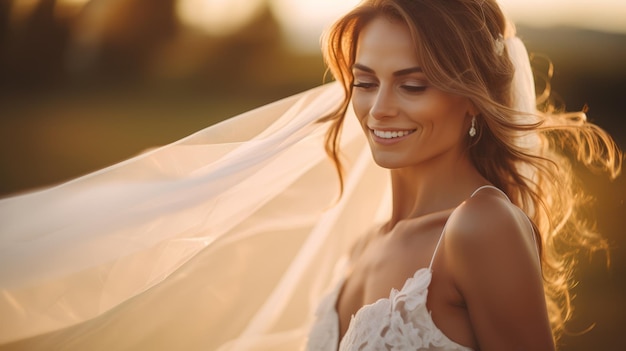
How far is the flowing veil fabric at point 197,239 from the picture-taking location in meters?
2.41

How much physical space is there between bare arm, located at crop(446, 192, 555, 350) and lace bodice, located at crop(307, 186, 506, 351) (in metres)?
0.11

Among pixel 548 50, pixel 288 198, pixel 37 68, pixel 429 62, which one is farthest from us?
pixel 37 68

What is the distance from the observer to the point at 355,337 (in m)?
2.34

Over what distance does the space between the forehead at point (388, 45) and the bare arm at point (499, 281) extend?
51 centimetres

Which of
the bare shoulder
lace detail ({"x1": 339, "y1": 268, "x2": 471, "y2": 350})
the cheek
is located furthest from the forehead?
lace detail ({"x1": 339, "y1": 268, "x2": 471, "y2": 350})

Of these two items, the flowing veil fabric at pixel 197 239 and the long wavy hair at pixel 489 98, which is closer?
the long wavy hair at pixel 489 98

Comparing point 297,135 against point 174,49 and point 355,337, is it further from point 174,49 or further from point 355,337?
point 174,49

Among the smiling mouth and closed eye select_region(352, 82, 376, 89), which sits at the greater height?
closed eye select_region(352, 82, 376, 89)

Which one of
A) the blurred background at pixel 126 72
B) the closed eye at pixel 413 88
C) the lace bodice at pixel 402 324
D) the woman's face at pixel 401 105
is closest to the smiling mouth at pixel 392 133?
the woman's face at pixel 401 105

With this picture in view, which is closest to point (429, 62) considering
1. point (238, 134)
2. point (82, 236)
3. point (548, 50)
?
point (238, 134)

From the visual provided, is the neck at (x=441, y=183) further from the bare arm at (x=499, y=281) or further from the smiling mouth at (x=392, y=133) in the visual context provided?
the bare arm at (x=499, y=281)

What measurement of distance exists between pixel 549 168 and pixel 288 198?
99 centimetres

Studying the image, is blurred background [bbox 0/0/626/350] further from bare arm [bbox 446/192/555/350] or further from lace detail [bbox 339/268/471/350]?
bare arm [bbox 446/192/555/350]

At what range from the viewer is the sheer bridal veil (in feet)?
7.91
